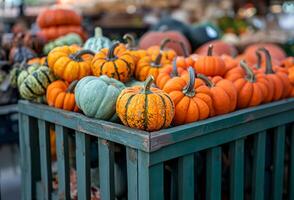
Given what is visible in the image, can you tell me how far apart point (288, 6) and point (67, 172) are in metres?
11.1

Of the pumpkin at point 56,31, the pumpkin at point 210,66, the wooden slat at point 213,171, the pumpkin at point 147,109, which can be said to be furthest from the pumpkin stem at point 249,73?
the pumpkin at point 56,31

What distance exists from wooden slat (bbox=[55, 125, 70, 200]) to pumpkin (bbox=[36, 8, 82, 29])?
150cm

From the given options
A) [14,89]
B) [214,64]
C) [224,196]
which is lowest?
[224,196]

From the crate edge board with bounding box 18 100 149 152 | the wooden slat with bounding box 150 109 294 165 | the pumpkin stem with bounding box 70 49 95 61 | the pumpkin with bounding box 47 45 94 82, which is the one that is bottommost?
the wooden slat with bounding box 150 109 294 165

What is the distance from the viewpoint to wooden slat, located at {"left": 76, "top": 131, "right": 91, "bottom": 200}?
160cm

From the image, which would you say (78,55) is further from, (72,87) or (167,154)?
(167,154)

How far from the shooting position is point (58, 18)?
3047 mm

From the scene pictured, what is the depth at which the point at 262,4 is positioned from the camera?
10688mm

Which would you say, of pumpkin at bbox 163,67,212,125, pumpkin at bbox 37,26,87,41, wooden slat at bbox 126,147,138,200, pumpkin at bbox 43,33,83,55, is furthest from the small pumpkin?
pumpkin at bbox 37,26,87,41

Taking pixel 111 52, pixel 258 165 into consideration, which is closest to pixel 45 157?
pixel 111 52

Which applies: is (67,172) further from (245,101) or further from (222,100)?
(245,101)

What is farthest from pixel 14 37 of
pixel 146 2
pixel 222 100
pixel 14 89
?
pixel 146 2

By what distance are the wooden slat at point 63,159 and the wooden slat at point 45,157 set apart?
4.1 inches

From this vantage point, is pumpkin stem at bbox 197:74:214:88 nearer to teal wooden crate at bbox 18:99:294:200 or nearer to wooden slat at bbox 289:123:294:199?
teal wooden crate at bbox 18:99:294:200
